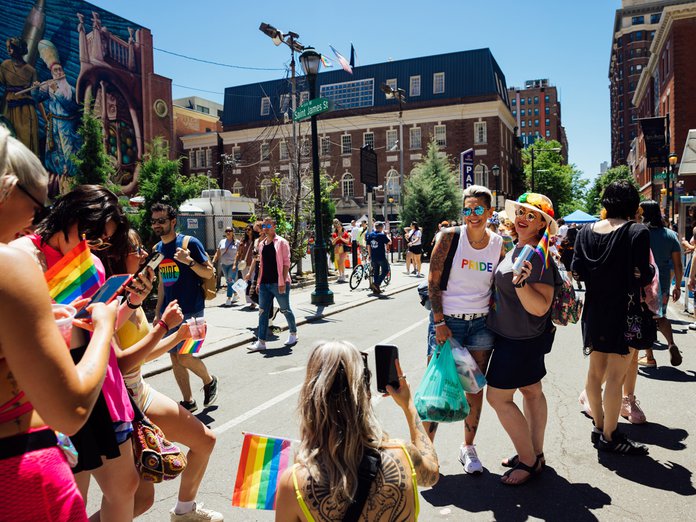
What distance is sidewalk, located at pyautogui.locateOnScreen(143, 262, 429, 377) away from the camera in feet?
28.6

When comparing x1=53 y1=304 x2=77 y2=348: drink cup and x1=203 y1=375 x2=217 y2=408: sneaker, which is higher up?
x1=53 y1=304 x2=77 y2=348: drink cup

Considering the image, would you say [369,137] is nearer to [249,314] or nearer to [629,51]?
[249,314]

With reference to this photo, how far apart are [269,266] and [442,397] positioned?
213 inches

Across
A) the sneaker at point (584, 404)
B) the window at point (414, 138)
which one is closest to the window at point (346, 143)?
the window at point (414, 138)

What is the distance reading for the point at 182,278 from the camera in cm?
572

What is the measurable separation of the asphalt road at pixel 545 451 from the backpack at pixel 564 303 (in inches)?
45.9

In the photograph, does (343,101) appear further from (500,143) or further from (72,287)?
(72,287)

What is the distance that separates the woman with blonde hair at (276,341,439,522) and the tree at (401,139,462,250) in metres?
32.9

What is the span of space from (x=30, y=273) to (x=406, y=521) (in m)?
1.50

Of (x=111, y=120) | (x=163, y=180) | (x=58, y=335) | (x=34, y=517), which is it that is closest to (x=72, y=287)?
(x=58, y=335)

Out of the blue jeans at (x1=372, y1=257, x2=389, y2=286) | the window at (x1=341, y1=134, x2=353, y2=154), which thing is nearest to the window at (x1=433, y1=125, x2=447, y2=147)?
the window at (x1=341, y1=134, x2=353, y2=154)

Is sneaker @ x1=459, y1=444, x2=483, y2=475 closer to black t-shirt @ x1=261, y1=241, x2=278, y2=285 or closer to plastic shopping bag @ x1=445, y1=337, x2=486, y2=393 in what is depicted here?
plastic shopping bag @ x1=445, y1=337, x2=486, y2=393

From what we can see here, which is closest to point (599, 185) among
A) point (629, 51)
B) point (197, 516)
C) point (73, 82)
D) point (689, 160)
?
point (629, 51)

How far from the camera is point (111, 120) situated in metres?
43.8
